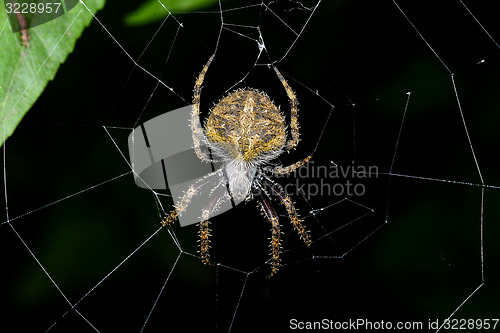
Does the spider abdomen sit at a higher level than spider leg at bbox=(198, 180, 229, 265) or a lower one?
higher

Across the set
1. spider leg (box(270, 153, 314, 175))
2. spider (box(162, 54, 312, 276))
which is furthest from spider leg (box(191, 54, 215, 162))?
spider leg (box(270, 153, 314, 175))

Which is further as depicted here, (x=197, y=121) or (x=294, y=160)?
(x=294, y=160)

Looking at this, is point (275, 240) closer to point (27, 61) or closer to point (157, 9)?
point (157, 9)

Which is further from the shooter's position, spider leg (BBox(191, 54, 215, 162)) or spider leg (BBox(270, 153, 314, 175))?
spider leg (BBox(270, 153, 314, 175))

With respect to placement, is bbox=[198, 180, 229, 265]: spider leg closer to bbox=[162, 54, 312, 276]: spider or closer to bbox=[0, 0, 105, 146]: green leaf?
bbox=[162, 54, 312, 276]: spider

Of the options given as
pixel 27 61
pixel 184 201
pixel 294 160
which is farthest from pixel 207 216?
pixel 27 61

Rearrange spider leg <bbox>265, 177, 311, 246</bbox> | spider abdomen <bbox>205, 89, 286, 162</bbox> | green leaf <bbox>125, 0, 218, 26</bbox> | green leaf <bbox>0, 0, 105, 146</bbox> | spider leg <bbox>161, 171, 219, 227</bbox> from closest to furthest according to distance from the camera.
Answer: green leaf <bbox>0, 0, 105, 146</bbox>, green leaf <bbox>125, 0, 218, 26</bbox>, spider abdomen <bbox>205, 89, 286, 162</bbox>, spider leg <bbox>161, 171, 219, 227</bbox>, spider leg <bbox>265, 177, 311, 246</bbox>

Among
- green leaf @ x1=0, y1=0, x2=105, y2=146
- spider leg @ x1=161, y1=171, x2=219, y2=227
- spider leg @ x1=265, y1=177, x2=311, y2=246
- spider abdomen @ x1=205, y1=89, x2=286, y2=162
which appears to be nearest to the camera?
green leaf @ x1=0, y1=0, x2=105, y2=146

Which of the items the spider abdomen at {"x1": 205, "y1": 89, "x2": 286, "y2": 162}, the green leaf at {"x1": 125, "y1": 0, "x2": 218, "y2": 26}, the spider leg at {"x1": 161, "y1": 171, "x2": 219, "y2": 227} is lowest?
the spider leg at {"x1": 161, "y1": 171, "x2": 219, "y2": 227}

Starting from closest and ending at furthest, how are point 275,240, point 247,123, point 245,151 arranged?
1. point 247,123
2. point 275,240
3. point 245,151
